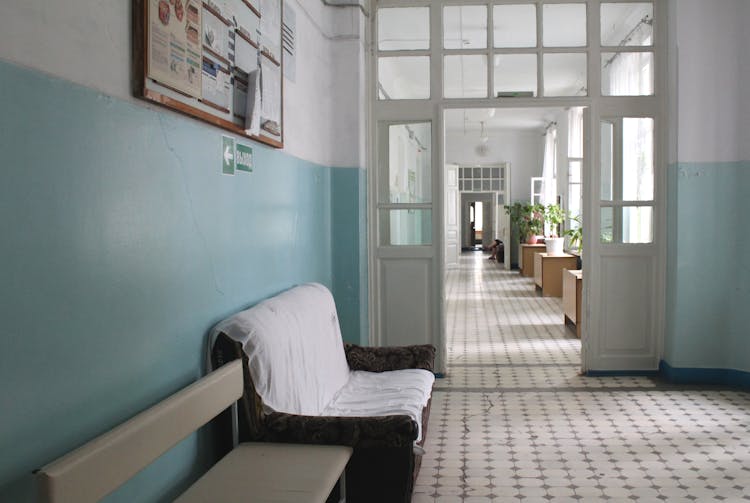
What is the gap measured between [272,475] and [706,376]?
443 cm

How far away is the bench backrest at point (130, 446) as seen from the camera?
5.35 feet

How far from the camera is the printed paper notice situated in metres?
2.35

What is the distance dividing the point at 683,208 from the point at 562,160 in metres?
8.54

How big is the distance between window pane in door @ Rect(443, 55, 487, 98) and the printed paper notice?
3.69m

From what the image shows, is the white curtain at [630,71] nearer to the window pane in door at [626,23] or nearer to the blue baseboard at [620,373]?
the window pane in door at [626,23]

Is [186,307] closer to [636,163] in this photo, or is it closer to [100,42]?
[100,42]

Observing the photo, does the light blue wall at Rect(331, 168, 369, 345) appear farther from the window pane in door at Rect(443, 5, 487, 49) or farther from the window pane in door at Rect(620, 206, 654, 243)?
the window pane in door at Rect(620, 206, 654, 243)

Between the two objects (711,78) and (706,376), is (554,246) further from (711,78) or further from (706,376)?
(711,78)

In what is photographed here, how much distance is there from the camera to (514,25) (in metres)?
5.92

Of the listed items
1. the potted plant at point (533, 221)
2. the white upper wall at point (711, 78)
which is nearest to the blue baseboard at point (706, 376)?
the white upper wall at point (711, 78)

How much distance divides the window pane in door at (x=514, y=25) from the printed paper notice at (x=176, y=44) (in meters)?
3.71

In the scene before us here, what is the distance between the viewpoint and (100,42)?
2.09 meters

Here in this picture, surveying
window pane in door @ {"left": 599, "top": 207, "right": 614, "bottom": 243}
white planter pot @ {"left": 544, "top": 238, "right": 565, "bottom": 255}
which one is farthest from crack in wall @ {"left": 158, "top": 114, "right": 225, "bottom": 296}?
white planter pot @ {"left": 544, "top": 238, "right": 565, "bottom": 255}

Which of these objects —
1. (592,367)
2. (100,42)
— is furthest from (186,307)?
(592,367)
